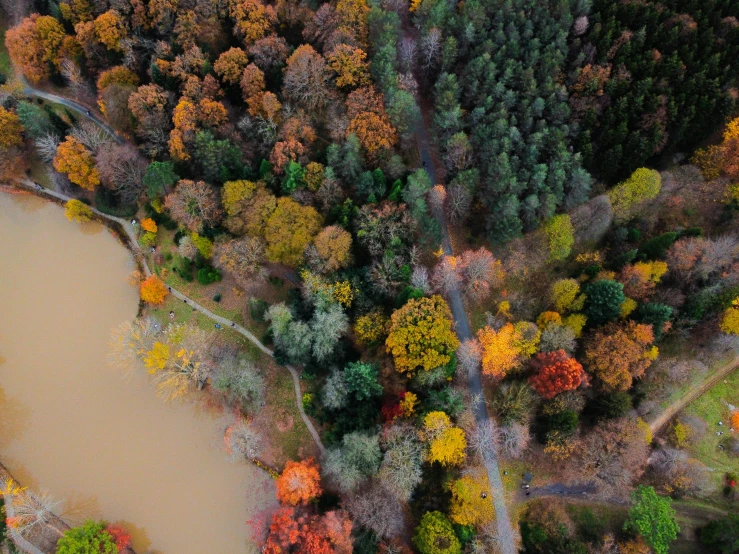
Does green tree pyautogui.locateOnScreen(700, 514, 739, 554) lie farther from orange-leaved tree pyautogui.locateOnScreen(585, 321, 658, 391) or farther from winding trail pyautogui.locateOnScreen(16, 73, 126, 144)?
winding trail pyautogui.locateOnScreen(16, 73, 126, 144)

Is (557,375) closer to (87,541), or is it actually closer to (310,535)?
(310,535)

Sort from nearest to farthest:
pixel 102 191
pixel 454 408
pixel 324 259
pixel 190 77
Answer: pixel 454 408 → pixel 324 259 → pixel 190 77 → pixel 102 191

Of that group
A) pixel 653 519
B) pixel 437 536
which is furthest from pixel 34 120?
pixel 653 519

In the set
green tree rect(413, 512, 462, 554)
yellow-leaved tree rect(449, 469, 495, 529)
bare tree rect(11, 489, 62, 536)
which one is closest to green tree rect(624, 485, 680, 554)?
yellow-leaved tree rect(449, 469, 495, 529)

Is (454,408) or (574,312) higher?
(574,312)

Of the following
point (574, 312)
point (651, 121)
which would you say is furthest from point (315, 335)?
point (651, 121)

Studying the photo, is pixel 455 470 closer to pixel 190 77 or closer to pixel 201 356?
pixel 201 356

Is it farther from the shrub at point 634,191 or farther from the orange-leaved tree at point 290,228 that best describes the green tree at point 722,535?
the orange-leaved tree at point 290,228
